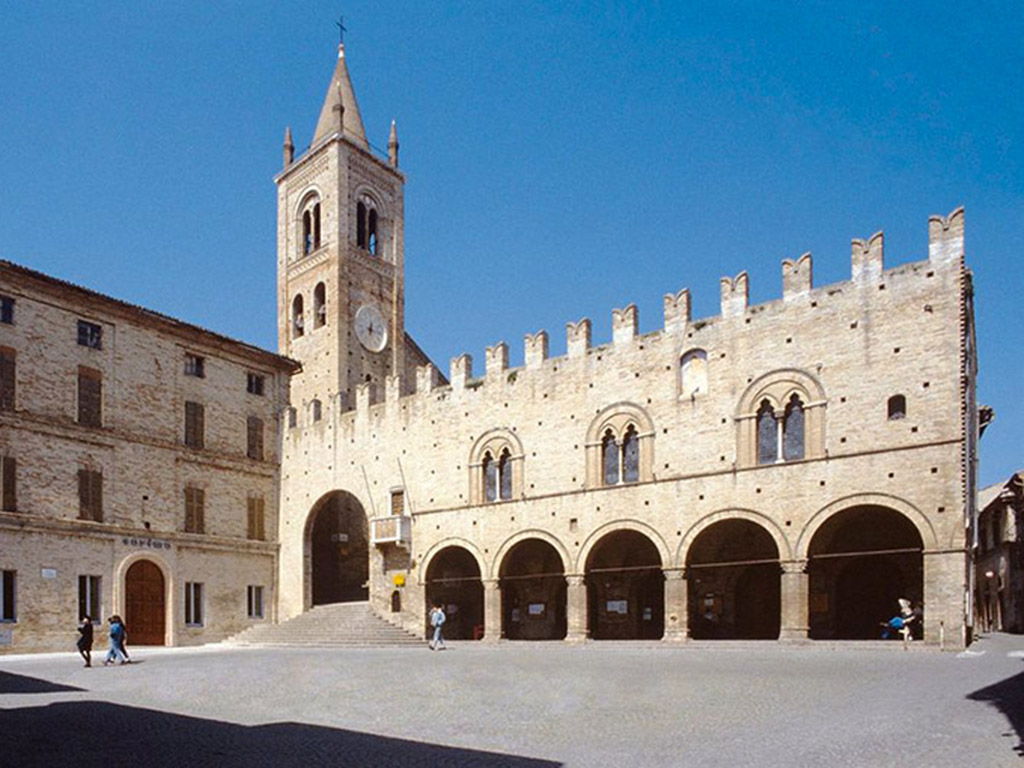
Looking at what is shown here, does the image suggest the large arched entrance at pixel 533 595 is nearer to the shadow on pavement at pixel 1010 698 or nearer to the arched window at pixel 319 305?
the arched window at pixel 319 305

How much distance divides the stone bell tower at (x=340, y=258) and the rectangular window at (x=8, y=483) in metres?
12.8

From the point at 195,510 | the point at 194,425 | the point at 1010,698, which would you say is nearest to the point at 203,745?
the point at 1010,698

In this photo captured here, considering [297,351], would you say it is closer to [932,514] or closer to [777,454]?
[777,454]

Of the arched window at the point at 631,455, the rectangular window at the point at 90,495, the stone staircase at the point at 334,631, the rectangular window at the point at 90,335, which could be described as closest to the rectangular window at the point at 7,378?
the rectangular window at the point at 90,335

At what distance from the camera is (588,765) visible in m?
7.54

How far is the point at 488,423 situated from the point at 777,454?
922 cm

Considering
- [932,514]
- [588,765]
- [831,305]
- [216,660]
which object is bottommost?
[216,660]

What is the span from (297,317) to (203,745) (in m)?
32.3

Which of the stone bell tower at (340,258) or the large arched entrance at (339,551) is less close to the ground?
the stone bell tower at (340,258)

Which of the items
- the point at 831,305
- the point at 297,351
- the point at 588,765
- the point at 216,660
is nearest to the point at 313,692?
the point at 588,765

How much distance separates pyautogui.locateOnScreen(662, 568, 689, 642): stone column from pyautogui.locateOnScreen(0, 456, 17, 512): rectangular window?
17554 millimetres

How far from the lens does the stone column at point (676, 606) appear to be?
74.9 ft

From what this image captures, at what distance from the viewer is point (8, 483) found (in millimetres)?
24203

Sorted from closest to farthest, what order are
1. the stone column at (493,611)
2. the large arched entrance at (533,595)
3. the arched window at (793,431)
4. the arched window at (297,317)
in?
the arched window at (793,431)
the stone column at (493,611)
the large arched entrance at (533,595)
the arched window at (297,317)
